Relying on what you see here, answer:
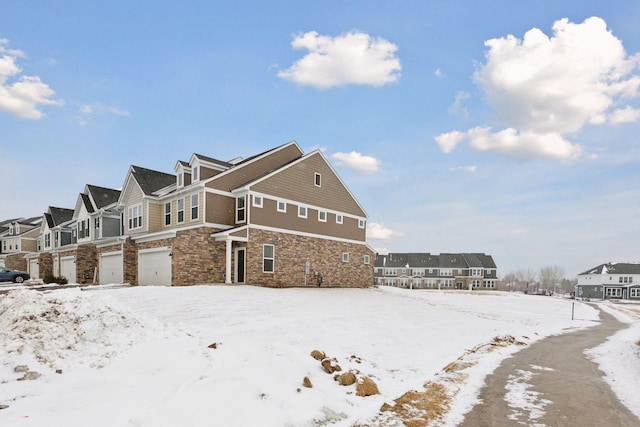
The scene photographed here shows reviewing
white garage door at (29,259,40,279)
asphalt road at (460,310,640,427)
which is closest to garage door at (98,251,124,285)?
white garage door at (29,259,40,279)

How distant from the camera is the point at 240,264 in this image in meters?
24.2

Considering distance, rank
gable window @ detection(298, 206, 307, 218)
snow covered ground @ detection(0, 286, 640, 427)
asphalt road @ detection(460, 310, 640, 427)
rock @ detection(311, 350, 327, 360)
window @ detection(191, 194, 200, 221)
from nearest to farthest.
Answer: snow covered ground @ detection(0, 286, 640, 427) < asphalt road @ detection(460, 310, 640, 427) < rock @ detection(311, 350, 327, 360) < window @ detection(191, 194, 200, 221) < gable window @ detection(298, 206, 307, 218)

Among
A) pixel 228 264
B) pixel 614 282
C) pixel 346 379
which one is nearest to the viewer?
pixel 346 379

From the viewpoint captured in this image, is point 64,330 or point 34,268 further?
point 34,268

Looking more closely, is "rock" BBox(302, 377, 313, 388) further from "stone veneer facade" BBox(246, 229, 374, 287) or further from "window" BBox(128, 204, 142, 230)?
"window" BBox(128, 204, 142, 230)

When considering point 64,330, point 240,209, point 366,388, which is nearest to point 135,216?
point 240,209

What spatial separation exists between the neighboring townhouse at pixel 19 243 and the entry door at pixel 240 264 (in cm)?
4249

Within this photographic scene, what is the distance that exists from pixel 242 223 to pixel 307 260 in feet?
19.7

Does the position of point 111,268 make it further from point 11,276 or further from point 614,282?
point 614,282

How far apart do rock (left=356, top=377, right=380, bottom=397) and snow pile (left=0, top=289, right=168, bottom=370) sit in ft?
15.7

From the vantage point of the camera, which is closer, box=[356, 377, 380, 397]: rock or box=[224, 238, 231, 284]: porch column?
box=[356, 377, 380, 397]: rock

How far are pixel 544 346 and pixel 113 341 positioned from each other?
46.4 ft

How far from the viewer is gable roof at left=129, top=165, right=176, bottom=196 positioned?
92.3 ft

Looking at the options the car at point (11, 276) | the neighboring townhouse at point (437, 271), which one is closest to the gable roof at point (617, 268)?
the neighboring townhouse at point (437, 271)
